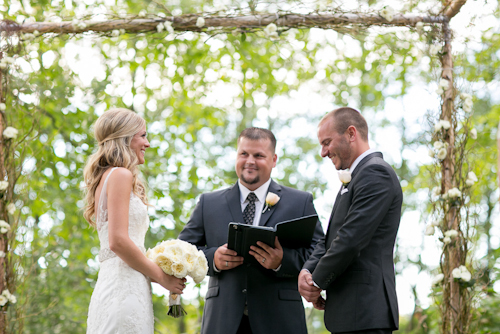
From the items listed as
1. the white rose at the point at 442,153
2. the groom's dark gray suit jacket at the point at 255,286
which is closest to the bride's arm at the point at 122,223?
the groom's dark gray suit jacket at the point at 255,286

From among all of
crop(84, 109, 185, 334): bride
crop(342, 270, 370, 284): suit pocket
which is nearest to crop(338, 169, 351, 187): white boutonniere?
crop(342, 270, 370, 284): suit pocket

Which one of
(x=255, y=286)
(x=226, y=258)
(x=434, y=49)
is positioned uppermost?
(x=434, y=49)

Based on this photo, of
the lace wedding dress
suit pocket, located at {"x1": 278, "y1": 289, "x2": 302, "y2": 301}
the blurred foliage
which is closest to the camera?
the lace wedding dress

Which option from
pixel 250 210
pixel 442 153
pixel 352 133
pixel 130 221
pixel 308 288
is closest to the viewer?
pixel 130 221

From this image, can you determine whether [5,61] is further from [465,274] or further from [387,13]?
[465,274]

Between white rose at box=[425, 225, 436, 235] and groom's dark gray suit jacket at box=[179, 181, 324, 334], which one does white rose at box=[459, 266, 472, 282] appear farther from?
groom's dark gray suit jacket at box=[179, 181, 324, 334]

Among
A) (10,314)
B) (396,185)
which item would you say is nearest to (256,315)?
(396,185)

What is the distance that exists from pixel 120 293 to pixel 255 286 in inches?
39.4

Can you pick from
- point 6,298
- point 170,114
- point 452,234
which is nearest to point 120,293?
point 6,298

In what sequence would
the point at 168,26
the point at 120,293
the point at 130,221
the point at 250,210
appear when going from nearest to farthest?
the point at 120,293
the point at 130,221
the point at 250,210
the point at 168,26

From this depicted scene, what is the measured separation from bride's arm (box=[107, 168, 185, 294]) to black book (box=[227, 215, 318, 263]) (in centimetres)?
58

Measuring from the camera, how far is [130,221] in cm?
287

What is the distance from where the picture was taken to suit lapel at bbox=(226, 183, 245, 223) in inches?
141

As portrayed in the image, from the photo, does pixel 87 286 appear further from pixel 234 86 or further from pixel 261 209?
pixel 261 209
